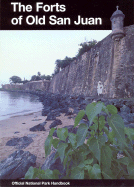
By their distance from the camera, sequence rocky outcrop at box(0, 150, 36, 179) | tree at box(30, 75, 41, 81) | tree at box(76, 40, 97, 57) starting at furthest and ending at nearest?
tree at box(30, 75, 41, 81) < tree at box(76, 40, 97, 57) < rocky outcrop at box(0, 150, 36, 179)

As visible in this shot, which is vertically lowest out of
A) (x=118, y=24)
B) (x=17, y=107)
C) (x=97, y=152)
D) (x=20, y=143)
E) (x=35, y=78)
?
(x=17, y=107)

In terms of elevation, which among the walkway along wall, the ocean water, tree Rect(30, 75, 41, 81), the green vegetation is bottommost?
the ocean water

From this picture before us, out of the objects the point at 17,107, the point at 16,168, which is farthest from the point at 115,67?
the point at 17,107

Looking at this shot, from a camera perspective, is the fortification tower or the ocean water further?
the ocean water

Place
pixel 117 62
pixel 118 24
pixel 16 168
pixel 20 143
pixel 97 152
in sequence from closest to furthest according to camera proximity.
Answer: pixel 97 152
pixel 16 168
pixel 20 143
pixel 118 24
pixel 117 62

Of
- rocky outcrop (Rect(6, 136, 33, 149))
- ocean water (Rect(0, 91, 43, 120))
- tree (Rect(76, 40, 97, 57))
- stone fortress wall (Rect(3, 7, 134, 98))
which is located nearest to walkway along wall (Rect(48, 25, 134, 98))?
stone fortress wall (Rect(3, 7, 134, 98))

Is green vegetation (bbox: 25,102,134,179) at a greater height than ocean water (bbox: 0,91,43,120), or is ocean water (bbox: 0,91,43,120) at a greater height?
green vegetation (bbox: 25,102,134,179)

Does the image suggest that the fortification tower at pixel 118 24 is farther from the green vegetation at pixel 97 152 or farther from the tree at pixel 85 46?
the tree at pixel 85 46

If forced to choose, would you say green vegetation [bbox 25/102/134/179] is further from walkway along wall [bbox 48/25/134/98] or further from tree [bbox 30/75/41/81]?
tree [bbox 30/75/41/81]

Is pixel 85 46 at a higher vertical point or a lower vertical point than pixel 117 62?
higher

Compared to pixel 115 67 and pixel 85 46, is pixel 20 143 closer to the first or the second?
pixel 115 67

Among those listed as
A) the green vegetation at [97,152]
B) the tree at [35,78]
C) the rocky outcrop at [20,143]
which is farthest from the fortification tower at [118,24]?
the tree at [35,78]

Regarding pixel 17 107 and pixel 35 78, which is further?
pixel 35 78

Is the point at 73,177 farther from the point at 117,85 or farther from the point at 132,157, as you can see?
the point at 117,85
